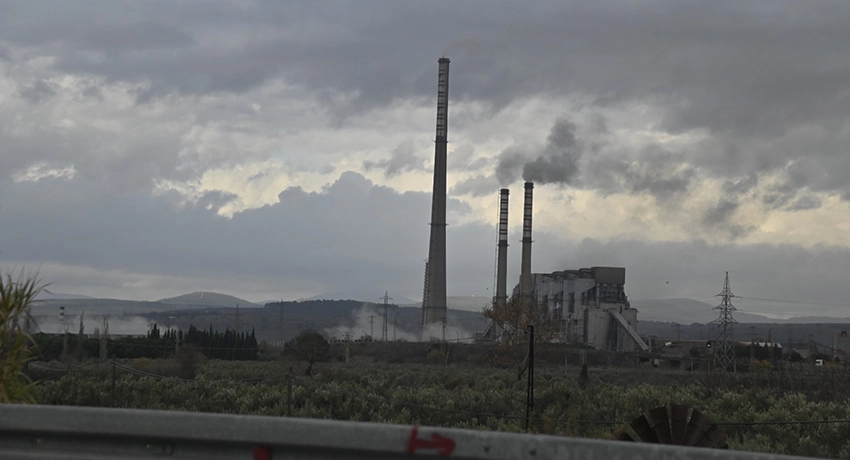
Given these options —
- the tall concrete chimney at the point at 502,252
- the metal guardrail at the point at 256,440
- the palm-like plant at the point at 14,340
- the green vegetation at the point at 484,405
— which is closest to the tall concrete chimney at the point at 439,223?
the tall concrete chimney at the point at 502,252

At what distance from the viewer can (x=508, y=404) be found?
2481 centimetres

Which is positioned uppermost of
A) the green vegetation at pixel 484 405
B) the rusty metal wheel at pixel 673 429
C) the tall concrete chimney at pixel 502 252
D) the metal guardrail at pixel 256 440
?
the tall concrete chimney at pixel 502 252

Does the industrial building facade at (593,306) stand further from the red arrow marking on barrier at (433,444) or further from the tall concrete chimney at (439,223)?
the red arrow marking on barrier at (433,444)

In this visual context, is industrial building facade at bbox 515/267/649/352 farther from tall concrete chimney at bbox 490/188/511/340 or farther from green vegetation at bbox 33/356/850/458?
green vegetation at bbox 33/356/850/458

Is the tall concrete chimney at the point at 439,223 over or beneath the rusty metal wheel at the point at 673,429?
over

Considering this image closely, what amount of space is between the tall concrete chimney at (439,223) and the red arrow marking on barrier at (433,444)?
76.3 m

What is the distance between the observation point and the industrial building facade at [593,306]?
93.5 m

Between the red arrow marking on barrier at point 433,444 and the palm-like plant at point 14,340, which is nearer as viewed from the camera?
the red arrow marking on barrier at point 433,444

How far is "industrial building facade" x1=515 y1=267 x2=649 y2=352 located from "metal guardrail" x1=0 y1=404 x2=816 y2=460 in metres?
86.9

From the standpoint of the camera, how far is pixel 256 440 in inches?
157

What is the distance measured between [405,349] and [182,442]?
75.9 m

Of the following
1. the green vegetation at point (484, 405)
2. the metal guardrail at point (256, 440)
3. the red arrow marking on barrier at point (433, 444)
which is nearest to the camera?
the metal guardrail at point (256, 440)

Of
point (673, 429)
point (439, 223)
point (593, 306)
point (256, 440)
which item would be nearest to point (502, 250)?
point (439, 223)

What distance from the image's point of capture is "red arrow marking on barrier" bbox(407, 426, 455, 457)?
12.4 ft
